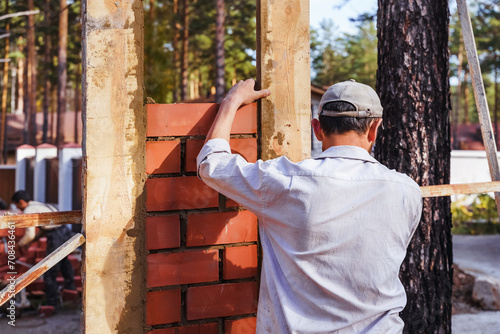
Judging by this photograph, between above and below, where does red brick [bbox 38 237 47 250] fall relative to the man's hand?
below

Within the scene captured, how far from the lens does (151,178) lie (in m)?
1.87

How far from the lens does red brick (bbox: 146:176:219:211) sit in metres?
1.87

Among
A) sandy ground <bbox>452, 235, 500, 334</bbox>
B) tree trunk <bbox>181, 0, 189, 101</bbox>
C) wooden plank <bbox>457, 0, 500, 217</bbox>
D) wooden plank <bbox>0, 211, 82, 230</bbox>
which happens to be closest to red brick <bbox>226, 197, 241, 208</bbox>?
wooden plank <bbox>0, 211, 82, 230</bbox>

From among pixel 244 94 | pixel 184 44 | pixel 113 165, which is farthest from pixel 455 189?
pixel 184 44

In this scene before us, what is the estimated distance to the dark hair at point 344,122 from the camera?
1598 millimetres

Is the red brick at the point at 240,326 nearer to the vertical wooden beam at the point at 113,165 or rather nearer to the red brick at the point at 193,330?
the red brick at the point at 193,330

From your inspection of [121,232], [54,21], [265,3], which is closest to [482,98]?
[265,3]

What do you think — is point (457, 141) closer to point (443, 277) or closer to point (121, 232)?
point (443, 277)

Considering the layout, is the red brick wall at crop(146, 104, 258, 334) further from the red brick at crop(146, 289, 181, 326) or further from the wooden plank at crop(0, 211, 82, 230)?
the wooden plank at crop(0, 211, 82, 230)

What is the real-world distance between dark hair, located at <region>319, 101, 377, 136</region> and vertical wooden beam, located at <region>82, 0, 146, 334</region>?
2.22 ft

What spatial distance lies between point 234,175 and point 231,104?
371 millimetres

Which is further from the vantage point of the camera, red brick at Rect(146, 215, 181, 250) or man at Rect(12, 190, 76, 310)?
man at Rect(12, 190, 76, 310)

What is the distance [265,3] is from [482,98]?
1.14m

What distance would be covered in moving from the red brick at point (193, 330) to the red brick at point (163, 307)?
3 centimetres
